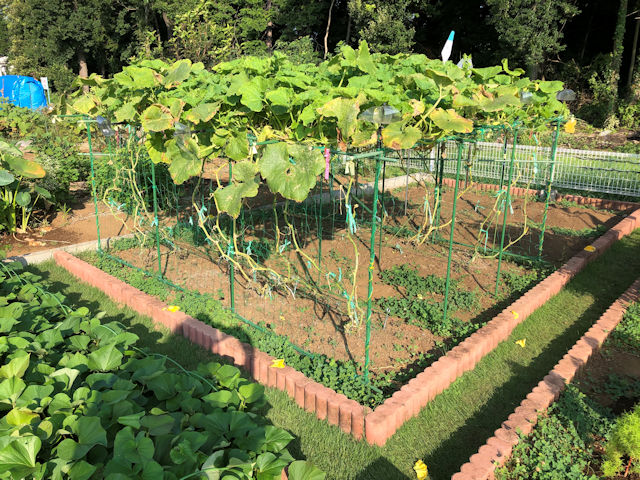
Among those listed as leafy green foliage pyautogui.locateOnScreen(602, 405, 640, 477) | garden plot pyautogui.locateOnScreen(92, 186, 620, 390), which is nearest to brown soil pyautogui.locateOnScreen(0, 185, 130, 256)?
garden plot pyautogui.locateOnScreen(92, 186, 620, 390)

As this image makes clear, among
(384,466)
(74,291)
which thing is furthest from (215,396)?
(74,291)

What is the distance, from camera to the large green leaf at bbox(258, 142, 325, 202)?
9.98 feet

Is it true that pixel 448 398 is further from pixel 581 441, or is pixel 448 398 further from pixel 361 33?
pixel 361 33

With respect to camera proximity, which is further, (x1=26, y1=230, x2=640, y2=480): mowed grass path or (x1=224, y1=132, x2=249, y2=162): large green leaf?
(x1=224, y1=132, x2=249, y2=162): large green leaf

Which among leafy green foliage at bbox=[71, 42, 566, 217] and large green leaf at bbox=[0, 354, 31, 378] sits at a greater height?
leafy green foliage at bbox=[71, 42, 566, 217]

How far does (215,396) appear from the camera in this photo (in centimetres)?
177

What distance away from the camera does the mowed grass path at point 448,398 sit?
2.89 m

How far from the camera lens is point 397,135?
3150mm

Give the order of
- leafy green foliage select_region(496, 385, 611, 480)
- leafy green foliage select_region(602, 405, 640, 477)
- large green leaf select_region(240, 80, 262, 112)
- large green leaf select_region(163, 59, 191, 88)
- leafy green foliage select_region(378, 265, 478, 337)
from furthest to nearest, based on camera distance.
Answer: leafy green foliage select_region(378, 265, 478, 337) < large green leaf select_region(163, 59, 191, 88) < large green leaf select_region(240, 80, 262, 112) < leafy green foliage select_region(496, 385, 611, 480) < leafy green foliage select_region(602, 405, 640, 477)

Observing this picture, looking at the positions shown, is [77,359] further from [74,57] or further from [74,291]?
[74,57]

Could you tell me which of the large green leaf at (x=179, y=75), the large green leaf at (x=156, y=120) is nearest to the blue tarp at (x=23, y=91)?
the large green leaf at (x=179, y=75)

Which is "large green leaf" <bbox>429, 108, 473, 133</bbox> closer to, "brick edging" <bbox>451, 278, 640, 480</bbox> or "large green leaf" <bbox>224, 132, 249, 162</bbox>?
"large green leaf" <bbox>224, 132, 249, 162</bbox>

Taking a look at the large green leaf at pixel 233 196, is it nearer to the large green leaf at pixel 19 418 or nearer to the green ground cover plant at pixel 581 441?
the large green leaf at pixel 19 418

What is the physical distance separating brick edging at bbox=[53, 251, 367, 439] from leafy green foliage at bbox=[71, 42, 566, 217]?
118 centimetres
